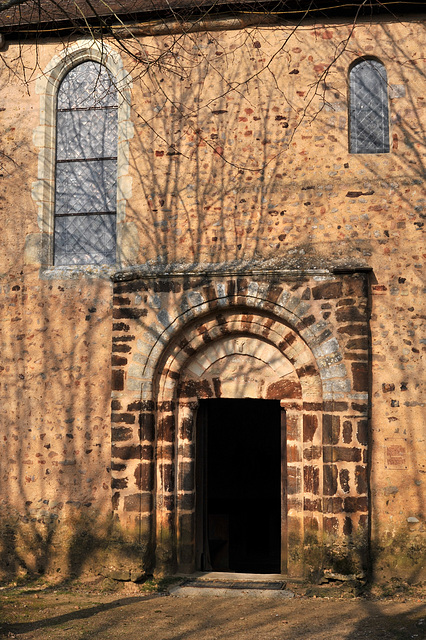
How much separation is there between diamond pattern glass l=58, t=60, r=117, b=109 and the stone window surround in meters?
0.07

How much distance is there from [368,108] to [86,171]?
11.0 feet

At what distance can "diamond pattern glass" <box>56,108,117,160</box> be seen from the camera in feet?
29.7

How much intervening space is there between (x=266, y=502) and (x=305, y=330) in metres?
6.25

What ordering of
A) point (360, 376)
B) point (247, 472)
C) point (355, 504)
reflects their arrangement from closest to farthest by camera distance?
1. point (355, 504)
2. point (360, 376)
3. point (247, 472)

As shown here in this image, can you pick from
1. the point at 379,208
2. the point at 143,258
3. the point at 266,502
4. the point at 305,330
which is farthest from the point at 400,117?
the point at 266,502

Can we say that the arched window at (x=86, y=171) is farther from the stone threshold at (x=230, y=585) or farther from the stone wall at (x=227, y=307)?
the stone threshold at (x=230, y=585)

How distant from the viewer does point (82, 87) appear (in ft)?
30.2

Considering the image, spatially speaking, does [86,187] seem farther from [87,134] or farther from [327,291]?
[327,291]

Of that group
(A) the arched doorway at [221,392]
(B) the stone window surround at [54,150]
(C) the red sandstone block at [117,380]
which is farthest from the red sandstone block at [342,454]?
(B) the stone window surround at [54,150]

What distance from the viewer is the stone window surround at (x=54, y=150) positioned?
8.72 metres

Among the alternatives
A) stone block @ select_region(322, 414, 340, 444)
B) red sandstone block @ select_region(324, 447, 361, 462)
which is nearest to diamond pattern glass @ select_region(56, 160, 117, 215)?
stone block @ select_region(322, 414, 340, 444)

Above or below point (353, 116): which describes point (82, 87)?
above

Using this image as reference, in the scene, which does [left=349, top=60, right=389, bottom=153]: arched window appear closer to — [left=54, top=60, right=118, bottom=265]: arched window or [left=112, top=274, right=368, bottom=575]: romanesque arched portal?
[left=112, top=274, right=368, bottom=575]: romanesque arched portal

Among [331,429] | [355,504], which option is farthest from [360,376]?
[355,504]
